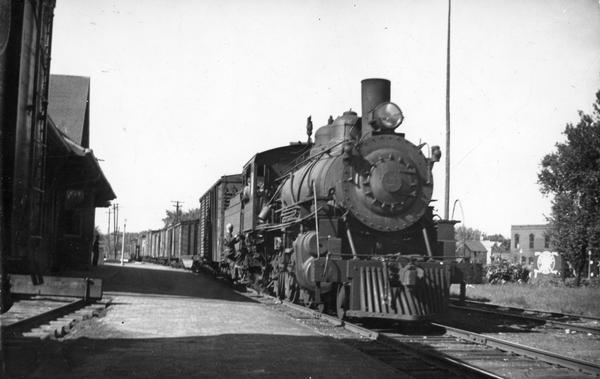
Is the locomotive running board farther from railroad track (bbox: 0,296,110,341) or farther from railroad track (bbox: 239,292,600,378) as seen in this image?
railroad track (bbox: 0,296,110,341)

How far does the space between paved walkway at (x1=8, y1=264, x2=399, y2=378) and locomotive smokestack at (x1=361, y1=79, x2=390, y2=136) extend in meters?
3.79

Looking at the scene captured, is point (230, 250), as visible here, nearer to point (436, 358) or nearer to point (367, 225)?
point (367, 225)

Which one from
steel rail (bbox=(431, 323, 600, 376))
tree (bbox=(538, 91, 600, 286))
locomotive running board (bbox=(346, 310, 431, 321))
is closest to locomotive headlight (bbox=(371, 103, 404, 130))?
locomotive running board (bbox=(346, 310, 431, 321))

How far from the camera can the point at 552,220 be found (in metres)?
35.6

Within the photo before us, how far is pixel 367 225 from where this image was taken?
999 cm

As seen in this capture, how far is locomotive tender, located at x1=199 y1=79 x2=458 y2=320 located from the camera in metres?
9.17

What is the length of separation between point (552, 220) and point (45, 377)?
3489cm

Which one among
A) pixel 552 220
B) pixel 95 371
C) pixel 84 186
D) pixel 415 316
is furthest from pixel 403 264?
pixel 552 220

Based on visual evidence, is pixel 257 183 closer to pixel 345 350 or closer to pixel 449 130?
pixel 345 350

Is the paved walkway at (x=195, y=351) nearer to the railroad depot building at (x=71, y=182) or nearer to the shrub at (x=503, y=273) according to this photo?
the railroad depot building at (x=71, y=182)

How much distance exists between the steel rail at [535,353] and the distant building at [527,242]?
6321 centimetres

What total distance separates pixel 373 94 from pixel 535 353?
5.26 metres

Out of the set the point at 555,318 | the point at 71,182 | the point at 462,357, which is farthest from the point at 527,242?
the point at 462,357

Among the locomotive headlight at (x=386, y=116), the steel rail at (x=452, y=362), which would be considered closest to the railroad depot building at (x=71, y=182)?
the locomotive headlight at (x=386, y=116)
